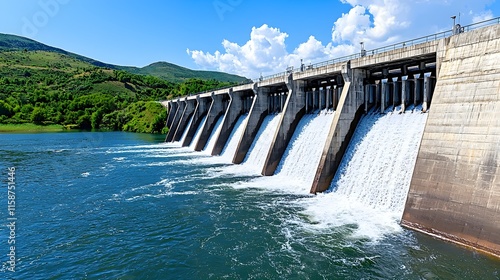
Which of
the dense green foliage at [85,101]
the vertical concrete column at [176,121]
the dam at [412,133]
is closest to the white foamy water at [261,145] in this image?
the dam at [412,133]

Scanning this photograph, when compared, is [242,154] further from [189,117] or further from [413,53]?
[189,117]

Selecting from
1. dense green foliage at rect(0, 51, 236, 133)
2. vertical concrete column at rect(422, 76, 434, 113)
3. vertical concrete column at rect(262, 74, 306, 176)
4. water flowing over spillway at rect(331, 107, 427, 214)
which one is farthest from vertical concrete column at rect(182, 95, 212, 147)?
vertical concrete column at rect(422, 76, 434, 113)

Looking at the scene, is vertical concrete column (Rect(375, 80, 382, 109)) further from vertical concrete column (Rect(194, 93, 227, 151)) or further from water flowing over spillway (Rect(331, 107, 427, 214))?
vertical concrete column (Rect(194, 93, 227, 151))

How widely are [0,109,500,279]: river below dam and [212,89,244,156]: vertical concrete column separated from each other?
39.6 ft

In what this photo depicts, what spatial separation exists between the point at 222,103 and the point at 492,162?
4242 centimetres

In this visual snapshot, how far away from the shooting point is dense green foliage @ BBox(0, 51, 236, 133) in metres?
98.7

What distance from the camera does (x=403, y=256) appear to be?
13.1 metres

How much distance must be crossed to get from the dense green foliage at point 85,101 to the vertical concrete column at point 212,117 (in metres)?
35.9

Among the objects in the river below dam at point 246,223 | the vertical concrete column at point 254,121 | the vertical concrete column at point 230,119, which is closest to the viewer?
the river below dam at point 246,223

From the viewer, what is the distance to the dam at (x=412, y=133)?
1392 cm

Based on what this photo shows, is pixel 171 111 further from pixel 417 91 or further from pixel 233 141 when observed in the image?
pixel 417 91

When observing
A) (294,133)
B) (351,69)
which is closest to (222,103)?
(294,133)

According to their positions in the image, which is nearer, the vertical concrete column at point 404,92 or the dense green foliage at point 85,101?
the vertical concrete column at point 404,92

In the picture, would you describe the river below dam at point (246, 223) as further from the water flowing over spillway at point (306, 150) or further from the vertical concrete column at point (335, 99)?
the vertical concrete column at point (335, 99)
